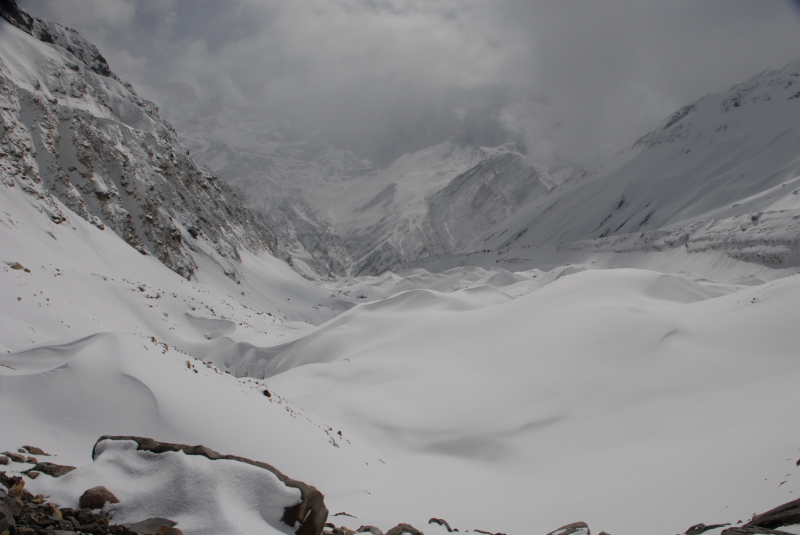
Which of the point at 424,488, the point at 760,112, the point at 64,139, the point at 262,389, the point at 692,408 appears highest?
the point at 760,112

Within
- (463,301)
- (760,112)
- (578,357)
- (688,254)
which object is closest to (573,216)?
(760,112)

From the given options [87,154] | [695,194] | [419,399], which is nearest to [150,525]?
[419,399]

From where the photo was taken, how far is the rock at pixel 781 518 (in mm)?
4797

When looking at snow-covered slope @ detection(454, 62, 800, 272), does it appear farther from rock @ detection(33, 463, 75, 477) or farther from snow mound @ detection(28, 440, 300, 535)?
rock @ detection(33, 463, 75, 477)

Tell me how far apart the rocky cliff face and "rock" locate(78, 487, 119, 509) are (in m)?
30.1

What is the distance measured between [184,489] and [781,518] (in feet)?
22.0

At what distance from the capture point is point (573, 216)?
13312 cm

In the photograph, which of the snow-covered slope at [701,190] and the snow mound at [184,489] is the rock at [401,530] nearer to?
the snow mound at [184,489]

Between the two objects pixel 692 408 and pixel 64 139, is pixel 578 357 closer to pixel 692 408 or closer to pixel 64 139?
pixel 692 408

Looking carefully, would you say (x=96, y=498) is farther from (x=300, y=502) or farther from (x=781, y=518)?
(x=781, y=518)

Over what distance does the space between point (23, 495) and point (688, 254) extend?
250 feet

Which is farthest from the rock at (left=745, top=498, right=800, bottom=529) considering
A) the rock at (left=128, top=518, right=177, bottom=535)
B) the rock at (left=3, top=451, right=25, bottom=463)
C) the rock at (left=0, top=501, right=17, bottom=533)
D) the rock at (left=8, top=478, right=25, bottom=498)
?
the rock at (left=3, top=451, right=25, bottom=463)

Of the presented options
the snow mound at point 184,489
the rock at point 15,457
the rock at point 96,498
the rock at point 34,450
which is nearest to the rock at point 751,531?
the snow mound at point 184,489

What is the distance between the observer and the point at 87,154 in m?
35.8
